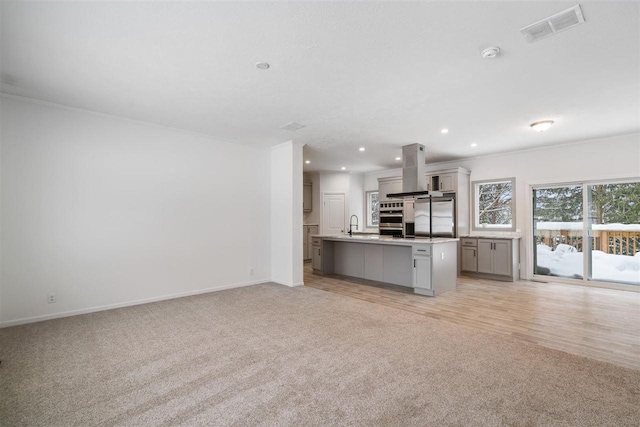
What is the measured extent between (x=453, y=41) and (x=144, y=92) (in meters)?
3.34

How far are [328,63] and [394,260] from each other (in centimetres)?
388

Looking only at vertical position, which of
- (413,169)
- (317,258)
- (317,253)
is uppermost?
(413,169)

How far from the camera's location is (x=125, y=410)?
1.98 metres

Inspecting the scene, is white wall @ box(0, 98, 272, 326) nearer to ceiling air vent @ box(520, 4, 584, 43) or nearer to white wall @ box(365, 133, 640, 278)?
ceiling air vent @ box(520, 4, 584, 43)

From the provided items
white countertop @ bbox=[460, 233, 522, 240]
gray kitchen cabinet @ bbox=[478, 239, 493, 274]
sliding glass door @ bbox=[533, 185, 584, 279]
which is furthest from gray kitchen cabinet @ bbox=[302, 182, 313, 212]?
sliding glass door @ bbox=[533, 185, 584, 279]

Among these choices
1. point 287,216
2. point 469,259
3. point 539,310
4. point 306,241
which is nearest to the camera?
point 539,310

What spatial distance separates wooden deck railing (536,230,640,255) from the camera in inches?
208

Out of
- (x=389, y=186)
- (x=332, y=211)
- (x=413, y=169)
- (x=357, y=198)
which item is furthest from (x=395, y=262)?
(x=357, y=198)

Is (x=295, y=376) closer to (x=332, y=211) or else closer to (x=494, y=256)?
(x=494, y=256)

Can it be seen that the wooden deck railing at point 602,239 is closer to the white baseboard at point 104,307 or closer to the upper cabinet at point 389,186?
the upper cabinet at point 389,186

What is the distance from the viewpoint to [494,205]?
22.9 ft

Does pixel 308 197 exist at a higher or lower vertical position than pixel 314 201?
higher

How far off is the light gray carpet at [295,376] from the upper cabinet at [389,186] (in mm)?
4798

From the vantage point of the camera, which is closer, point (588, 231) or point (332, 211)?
point (588, 231)
